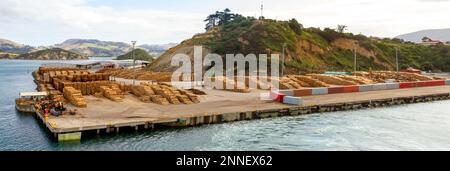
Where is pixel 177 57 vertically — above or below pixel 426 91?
above

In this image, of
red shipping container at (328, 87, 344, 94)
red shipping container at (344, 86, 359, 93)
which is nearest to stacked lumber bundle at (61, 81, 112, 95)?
red shipping container at (328, 87, 344, 94)

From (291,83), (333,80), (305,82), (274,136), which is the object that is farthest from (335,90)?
(274,136)

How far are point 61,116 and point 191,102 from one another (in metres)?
18.8

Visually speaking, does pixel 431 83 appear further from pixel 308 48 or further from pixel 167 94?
pixel 167 94

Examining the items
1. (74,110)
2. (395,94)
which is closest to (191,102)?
(74,110)

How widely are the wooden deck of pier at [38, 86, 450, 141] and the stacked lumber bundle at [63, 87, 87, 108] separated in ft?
3.66

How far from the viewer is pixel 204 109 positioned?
57.0m

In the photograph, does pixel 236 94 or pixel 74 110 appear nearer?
pixel 74 110

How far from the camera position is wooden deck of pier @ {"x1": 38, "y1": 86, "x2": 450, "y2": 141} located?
46.4m

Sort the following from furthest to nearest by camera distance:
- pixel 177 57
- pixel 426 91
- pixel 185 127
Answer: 1. pixel 177 57
2. pixel 426 91
3. pixel 185 127

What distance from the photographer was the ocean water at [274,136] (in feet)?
135
